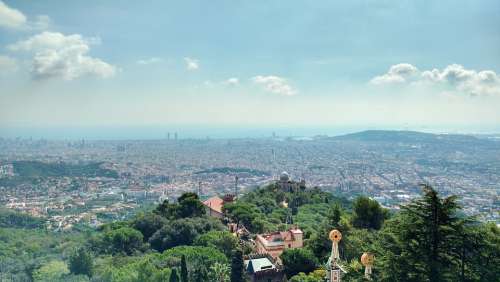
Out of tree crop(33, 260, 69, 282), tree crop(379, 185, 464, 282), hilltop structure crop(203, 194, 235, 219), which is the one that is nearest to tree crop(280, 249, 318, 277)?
tree crop(379, 185, 464, 282)

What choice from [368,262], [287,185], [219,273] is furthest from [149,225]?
[287,185]

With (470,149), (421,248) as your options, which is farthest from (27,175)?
(470,149)

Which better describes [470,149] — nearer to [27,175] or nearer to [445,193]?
[445,193]

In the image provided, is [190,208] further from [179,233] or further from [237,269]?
[237,269]

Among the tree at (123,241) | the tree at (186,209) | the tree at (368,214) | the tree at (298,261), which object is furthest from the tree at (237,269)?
the tree at (186,209)

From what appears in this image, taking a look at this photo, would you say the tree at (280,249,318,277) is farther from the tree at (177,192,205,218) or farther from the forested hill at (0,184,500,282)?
the tree at (177,192,205,218)

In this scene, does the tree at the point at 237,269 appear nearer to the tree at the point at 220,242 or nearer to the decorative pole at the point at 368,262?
the tree at the point at 220,242
